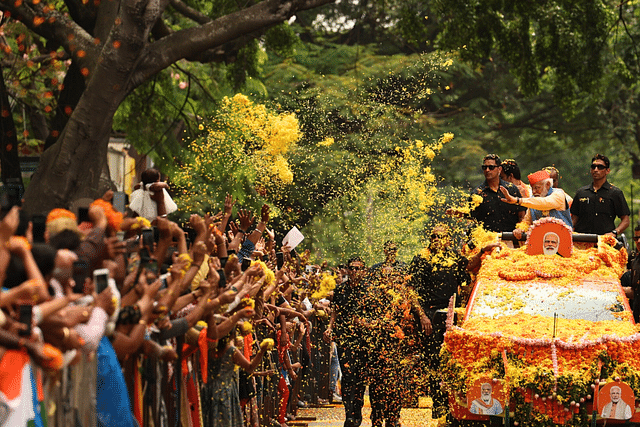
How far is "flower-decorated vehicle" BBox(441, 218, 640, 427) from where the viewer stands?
341 inches

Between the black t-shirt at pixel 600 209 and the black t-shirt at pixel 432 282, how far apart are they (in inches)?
70.4

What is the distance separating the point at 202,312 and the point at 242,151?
36.2 ft

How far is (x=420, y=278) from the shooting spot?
42.4ft

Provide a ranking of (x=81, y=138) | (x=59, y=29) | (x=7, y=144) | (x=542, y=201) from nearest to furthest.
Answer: (x=542, y=201) → (x=81, y=138) → (x=59, y=29) → (x=7, y=144)

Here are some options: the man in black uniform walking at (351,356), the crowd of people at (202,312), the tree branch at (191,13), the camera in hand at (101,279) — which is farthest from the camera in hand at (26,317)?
the tree branch at (191,13)

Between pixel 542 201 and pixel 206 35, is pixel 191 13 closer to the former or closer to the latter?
pixel 206 35

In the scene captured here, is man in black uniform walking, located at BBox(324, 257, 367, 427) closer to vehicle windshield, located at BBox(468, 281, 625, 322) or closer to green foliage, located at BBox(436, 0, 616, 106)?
vehicle windshield, located at BBox(468, 281, 625, 322)

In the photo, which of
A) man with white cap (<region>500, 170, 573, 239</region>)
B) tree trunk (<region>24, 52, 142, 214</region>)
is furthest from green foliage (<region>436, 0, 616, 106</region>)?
tree trunk (<region>24, 52, 142, 214</region>)

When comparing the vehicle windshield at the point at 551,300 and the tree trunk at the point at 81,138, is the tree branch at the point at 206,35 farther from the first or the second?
the vehicle windshield at the point at 551,300

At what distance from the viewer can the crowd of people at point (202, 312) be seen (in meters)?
4.72

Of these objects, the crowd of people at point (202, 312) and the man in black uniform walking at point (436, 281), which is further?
the man in black uniform walking at point (436, 281)

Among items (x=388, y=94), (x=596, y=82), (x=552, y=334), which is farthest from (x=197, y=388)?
(x=596, y=82)

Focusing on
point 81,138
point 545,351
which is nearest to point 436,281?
point 545,351

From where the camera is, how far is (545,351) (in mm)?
8984
